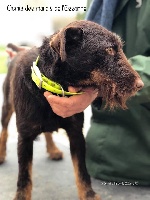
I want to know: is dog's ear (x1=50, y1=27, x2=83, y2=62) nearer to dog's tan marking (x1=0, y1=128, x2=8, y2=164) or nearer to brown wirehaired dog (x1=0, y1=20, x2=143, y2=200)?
brown wirehaired dog (x1=0, y1=20, x2=143, y2=200)

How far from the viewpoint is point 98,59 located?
58.8 inches

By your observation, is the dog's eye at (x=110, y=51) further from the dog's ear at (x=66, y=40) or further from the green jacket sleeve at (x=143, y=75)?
the green jacket sleeve at (x=143, y=75)

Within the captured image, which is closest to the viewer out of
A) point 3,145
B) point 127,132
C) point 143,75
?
point 143,75

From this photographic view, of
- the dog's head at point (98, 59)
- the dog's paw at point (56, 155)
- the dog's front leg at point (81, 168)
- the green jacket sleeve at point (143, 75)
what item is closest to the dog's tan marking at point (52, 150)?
the dog's paw at point (56, 155)

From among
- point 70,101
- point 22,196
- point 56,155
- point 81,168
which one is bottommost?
point 56,155

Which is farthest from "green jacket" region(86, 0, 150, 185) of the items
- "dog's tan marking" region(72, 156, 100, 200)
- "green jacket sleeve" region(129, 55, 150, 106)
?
"dog's tan marking" region(72, 156, 100, 200)

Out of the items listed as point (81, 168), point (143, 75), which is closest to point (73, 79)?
point (143, 75)

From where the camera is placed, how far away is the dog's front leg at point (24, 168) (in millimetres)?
1882

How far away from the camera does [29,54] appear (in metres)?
1.89

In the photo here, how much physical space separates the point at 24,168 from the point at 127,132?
0.66 meters

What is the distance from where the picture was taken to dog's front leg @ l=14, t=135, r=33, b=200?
6.17ft

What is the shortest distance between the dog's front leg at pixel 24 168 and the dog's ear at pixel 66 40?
57 cm

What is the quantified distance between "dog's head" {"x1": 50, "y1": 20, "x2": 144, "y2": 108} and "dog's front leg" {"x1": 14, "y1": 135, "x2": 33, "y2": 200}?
52 centimetres

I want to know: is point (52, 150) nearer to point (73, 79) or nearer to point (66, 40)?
point (73, 79)
